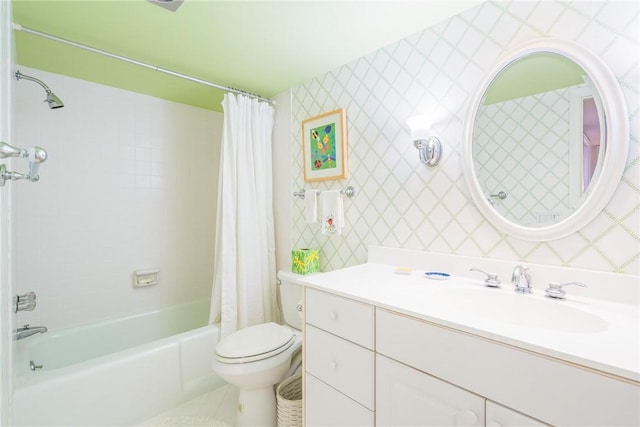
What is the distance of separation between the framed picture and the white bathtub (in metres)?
1.28

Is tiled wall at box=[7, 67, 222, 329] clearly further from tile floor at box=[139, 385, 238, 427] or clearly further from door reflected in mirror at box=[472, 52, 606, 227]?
door reflected in mirror at box=[472, 52, 606, 227]

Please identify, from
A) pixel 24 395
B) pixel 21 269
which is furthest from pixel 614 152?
pixel 21 269

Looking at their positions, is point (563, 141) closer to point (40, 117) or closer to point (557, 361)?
point (557, 361)

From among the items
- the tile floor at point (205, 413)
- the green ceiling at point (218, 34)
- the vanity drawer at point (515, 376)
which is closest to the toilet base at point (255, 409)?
the tile floor at point (205, 413)

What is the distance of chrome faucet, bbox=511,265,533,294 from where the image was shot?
3.43ft

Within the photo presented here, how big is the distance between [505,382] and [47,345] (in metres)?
2.48

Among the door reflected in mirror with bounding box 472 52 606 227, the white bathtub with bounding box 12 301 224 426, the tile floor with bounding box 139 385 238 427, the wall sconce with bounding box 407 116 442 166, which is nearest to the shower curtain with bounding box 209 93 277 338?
the white bathtub with bounding box 12 301 224 426

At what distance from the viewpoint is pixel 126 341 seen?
216 centimetres

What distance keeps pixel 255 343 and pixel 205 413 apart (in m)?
0.58

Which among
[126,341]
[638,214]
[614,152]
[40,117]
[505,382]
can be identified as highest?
[40,117]

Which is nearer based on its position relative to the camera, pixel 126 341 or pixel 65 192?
pixel 65 192

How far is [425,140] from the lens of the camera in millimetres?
1364

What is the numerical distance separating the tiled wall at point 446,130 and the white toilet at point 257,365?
23.1 inches

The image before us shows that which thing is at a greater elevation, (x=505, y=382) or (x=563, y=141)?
(x=563, y=141)
